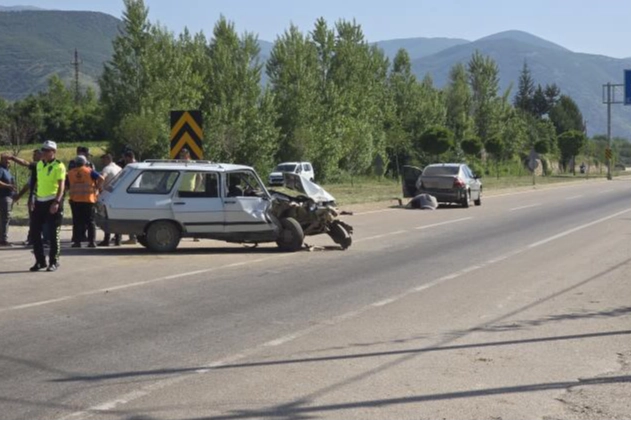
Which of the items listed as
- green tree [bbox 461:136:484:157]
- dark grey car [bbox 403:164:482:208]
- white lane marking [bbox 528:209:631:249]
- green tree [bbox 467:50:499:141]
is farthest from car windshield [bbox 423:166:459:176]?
green tree [bbox 467:50:499:141]

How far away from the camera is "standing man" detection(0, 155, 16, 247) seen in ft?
60.0

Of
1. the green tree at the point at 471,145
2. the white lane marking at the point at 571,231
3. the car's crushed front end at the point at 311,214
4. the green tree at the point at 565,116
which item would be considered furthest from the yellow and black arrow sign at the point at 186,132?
the green tree at the point at 565,116

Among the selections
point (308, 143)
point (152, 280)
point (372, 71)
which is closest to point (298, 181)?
point (152, 280)

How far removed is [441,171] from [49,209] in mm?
22797

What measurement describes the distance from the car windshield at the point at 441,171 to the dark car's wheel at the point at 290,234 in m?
18.0

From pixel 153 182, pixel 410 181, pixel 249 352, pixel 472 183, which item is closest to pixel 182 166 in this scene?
pixel 153 182

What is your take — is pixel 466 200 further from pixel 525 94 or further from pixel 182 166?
pixel 525 94

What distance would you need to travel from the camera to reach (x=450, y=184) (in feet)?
114

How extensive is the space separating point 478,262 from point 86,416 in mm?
11094

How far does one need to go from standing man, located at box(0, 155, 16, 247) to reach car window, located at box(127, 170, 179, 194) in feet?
8.68

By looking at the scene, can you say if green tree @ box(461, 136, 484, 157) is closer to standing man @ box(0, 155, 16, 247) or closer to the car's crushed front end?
the car's crushed front end

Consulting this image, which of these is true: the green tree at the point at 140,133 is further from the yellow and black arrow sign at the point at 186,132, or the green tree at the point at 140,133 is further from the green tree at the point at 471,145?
the yellow and black arrow sign at the point at 186,132

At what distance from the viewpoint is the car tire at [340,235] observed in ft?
60.6

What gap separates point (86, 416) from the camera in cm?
665
